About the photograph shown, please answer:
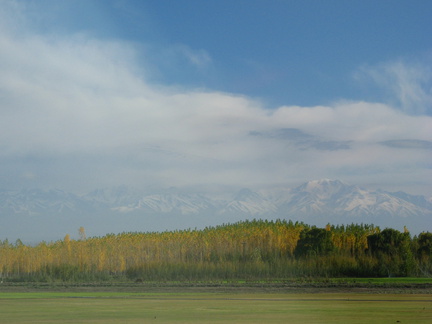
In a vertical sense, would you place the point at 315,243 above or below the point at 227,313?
above

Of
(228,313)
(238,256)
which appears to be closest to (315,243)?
(238,256)

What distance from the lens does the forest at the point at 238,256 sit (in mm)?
52281

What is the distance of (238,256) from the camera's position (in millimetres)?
60500

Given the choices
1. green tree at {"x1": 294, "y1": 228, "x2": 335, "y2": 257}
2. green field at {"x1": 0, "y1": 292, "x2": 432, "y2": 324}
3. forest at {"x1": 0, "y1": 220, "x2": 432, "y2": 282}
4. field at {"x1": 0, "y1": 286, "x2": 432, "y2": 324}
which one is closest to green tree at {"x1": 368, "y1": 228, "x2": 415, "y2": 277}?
forest at {"x1": 0, "y1": 220, "x2": 432, "y2": 282}

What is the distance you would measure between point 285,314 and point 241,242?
4299 centimetres

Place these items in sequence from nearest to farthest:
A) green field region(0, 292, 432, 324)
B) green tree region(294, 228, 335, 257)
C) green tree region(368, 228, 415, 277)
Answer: green field region(0, 292, 432, 324) < green tree region(368, 228, 415, 277) < green tree region(294, 228, 335, 257)

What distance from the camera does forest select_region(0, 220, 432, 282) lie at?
5228cm

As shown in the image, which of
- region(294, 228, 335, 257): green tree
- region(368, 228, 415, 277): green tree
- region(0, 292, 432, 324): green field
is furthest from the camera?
region(294, 228, 335, 257): green tree

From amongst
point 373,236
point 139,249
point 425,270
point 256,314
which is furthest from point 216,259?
point 256,314

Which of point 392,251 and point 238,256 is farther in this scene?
point 238,256

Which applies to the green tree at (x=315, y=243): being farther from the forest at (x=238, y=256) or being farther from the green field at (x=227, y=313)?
the green field at (x=227, y=313)

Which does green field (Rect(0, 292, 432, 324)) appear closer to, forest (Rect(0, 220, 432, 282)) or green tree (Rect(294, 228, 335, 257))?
forest (Rect(0, 220, 432, 282))

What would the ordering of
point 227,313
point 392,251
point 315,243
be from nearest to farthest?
point 227,313
point 392,251
point 315,243

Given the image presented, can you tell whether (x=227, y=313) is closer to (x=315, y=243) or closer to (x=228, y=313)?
(x=228, y=313)
